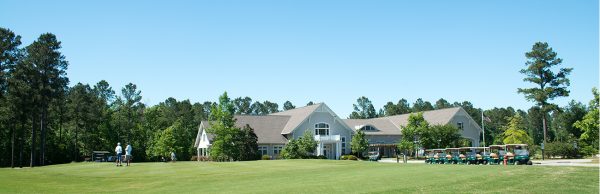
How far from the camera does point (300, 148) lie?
59.5 meters

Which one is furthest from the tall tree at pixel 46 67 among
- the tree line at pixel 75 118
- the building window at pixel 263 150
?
the building window at pixel 263 150

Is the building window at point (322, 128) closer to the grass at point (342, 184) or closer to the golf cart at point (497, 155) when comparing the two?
the golf cart at point (497, 155)

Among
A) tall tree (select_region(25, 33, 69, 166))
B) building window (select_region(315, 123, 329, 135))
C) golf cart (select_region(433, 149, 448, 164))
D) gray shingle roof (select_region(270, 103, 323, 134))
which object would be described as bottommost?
golf cart (select_region(433, 149, 448, 164))

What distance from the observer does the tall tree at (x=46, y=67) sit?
180ft

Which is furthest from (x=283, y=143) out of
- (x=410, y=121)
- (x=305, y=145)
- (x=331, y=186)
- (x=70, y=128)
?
(x=331, y=186)

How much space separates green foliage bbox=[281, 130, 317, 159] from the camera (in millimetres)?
59219

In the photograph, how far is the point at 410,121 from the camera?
207 ft

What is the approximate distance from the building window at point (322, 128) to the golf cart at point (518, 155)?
32.0 m

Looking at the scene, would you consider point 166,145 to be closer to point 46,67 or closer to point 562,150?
point 46,67

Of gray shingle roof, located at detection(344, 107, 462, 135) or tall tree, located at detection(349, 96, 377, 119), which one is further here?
tall tree, located at detection(349, 96, 377, 119)

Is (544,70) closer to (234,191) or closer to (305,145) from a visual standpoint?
(305,145)

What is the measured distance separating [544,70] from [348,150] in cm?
2540

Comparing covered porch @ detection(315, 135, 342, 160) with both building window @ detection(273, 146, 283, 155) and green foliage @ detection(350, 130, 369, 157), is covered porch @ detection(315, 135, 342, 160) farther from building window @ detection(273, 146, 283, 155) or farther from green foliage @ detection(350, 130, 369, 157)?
building window @ detection(273, 146, 283, 155)

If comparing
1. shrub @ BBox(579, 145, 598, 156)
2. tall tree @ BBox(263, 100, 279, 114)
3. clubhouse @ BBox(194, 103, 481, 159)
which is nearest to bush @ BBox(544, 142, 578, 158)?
shrub @ BBox(579, 145, 598, 156)
